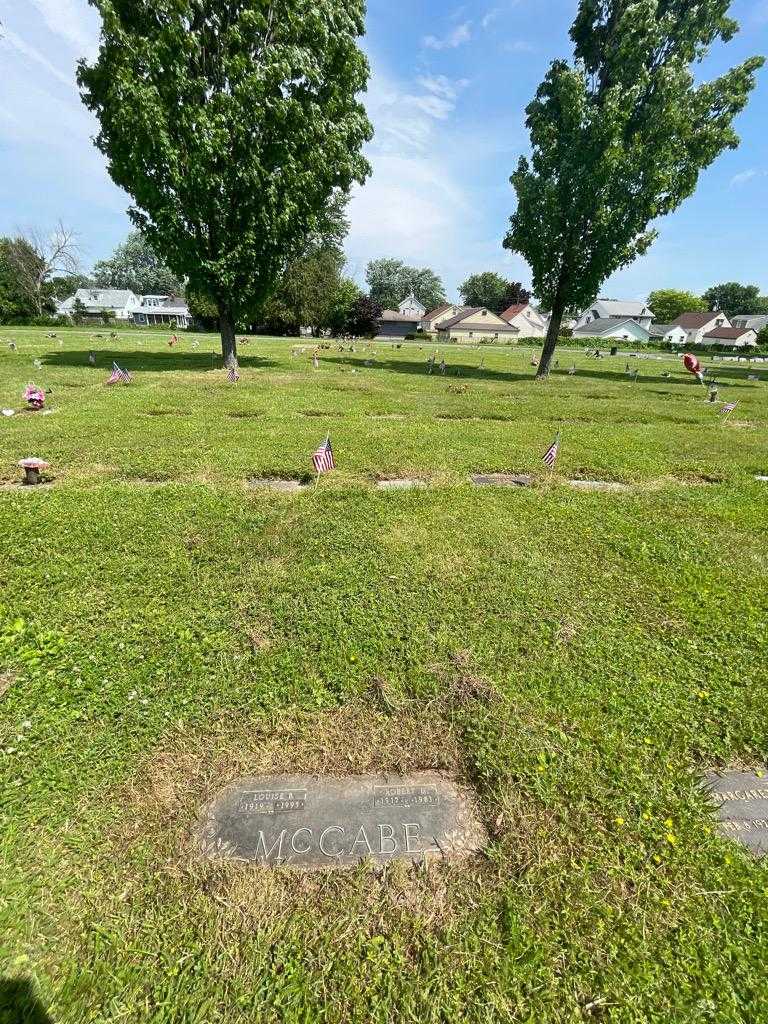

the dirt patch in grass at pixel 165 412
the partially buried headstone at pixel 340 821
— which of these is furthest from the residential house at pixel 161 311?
the partially buried headstone at pixel 340 821

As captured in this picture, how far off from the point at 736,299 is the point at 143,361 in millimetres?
145511

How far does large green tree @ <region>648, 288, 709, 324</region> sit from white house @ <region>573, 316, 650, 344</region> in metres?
37.7

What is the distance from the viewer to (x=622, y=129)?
52.6ft

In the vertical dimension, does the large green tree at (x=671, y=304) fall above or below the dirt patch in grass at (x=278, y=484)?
above

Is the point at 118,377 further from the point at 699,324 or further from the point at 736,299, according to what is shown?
the point at 736,299

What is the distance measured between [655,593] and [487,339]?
71.4 metres

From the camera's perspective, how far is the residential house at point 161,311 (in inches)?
3086

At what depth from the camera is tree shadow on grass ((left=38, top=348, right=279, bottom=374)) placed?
56.0ft

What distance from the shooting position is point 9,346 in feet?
73.6

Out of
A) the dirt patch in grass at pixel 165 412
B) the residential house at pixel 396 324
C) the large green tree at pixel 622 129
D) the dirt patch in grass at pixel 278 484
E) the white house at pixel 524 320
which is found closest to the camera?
the dirt patch in grass at pixel 278 484

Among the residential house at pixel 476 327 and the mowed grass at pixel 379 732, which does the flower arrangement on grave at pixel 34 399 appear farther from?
the residential house at pixel 476 327

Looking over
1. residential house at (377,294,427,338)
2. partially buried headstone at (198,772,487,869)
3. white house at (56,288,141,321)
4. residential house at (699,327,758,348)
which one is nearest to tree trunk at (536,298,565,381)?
partially buried headstone at (198,772,487,869)

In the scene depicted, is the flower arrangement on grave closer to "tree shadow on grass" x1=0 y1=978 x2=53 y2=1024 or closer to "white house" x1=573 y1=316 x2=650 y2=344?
"tree shadow on grass" x1=0 y1=978 x2=53 y2=1024

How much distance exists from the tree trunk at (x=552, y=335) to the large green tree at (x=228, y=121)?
32.1 feet
